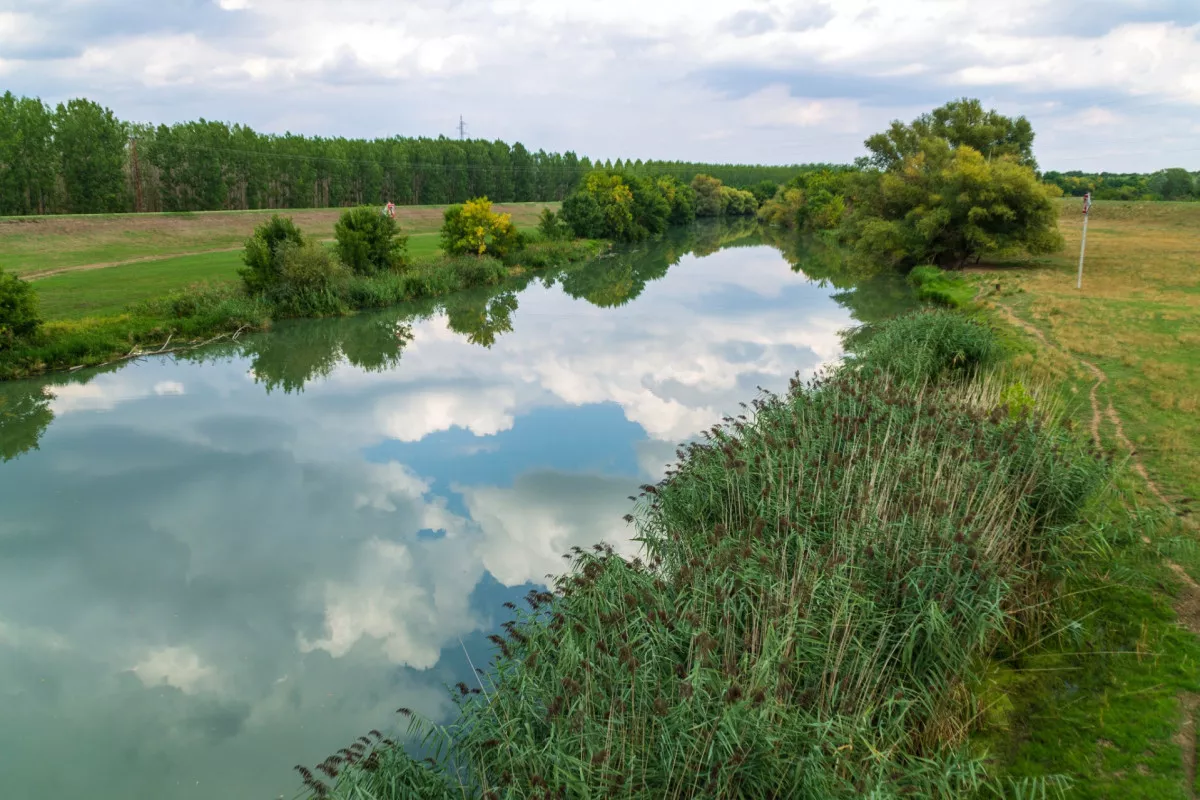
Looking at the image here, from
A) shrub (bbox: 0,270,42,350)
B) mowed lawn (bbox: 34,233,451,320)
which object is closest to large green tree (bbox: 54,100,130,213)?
mowed lawn (bbox: 34,233,451,320)

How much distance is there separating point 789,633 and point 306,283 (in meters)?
25.2

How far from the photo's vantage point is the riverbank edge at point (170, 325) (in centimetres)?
1838

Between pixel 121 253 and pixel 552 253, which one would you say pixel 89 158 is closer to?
pixel 121 253

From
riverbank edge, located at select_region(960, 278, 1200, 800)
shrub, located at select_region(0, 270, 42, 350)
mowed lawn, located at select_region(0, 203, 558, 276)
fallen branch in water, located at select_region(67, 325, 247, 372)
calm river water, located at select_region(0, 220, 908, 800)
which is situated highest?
mowed lawn, located at select_region(0, 203, 558, 276)

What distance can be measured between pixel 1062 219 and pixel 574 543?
5989 cm

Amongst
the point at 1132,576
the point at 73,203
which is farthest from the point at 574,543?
the point at 73,203

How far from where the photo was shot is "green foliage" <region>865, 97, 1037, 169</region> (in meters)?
39.0

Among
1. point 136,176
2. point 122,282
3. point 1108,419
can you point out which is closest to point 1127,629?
point 1108,419

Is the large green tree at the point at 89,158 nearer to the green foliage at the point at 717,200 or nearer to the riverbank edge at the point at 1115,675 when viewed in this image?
the riverbank edge at the point at 1115,675

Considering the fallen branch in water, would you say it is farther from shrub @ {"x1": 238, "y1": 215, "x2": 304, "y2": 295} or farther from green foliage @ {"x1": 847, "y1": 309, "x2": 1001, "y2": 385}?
green foliage @ {"x1": 847, "y1": 309, "x2": 1001, "y2": 385}

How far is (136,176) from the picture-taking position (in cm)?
5122

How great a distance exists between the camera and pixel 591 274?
133 feet

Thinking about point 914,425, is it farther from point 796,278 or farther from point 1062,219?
point 1062,219

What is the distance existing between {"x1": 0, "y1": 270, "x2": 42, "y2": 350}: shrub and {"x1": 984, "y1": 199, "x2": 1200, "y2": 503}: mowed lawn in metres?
22.0
